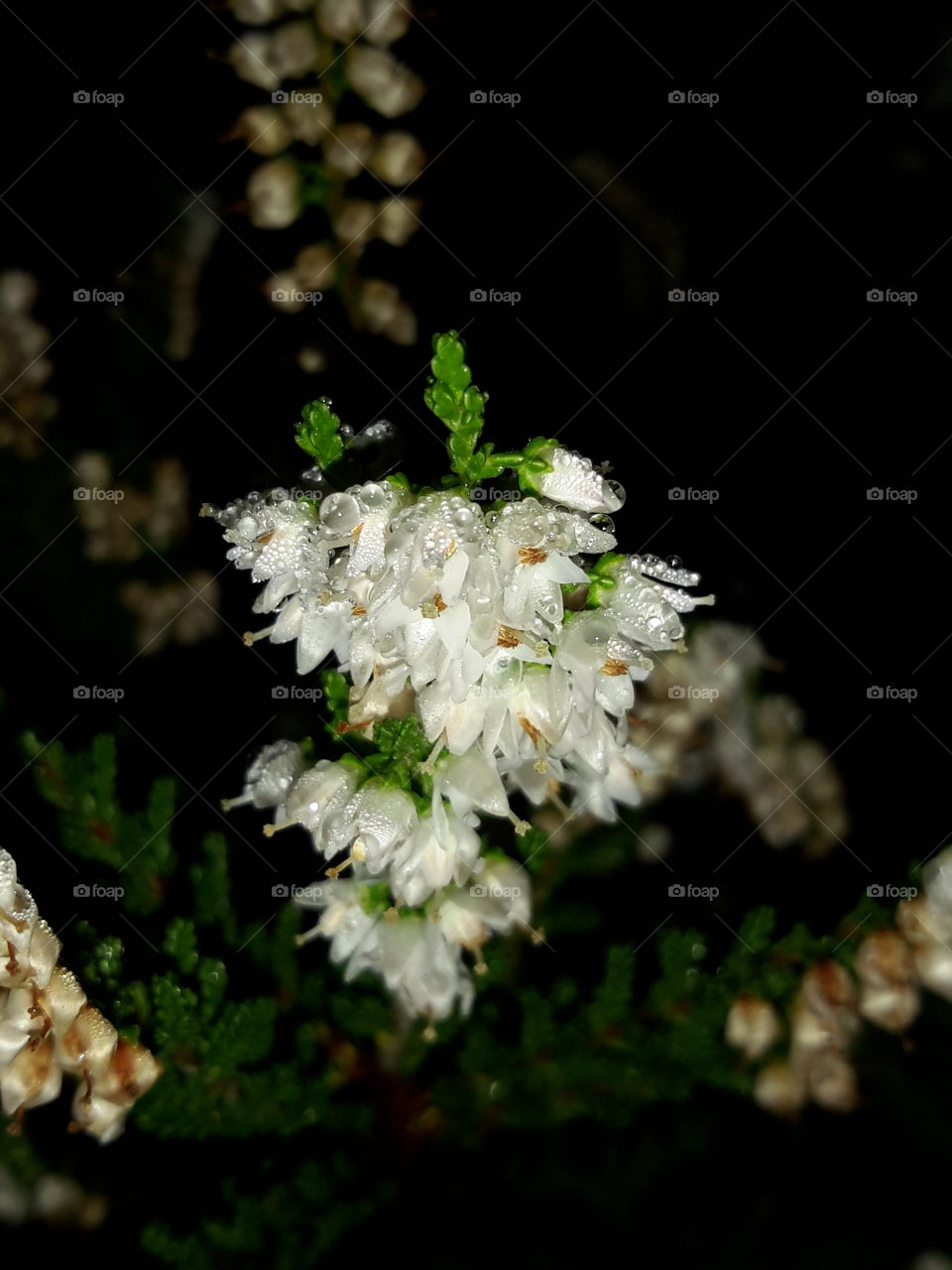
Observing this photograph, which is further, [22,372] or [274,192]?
[22,372]

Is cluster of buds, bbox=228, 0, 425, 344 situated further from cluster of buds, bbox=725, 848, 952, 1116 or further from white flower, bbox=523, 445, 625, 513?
cluster of buds, bbox=725, 848, 952, 1116

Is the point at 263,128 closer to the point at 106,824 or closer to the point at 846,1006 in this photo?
the point at 106,824

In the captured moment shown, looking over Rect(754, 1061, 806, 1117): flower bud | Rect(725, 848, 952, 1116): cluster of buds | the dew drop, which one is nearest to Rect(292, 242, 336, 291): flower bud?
the dew drop

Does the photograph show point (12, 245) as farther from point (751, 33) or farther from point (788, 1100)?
point (788, 1100)

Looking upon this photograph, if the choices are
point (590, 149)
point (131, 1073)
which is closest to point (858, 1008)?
point (131, 1073)

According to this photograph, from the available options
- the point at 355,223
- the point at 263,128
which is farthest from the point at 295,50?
the point at 355,223

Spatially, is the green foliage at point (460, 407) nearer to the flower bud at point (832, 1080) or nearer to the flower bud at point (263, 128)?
the flower bud at point (263, 128)

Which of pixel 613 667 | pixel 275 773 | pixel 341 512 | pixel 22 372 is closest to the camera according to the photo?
pixel 341 512
